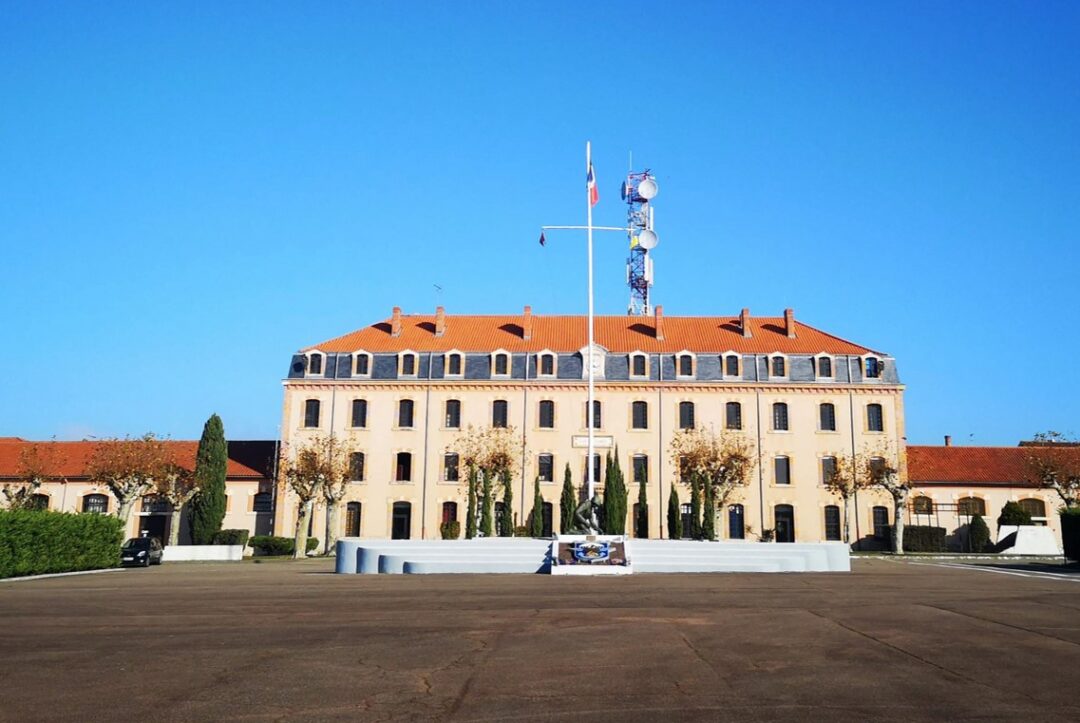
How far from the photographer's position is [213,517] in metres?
48.8

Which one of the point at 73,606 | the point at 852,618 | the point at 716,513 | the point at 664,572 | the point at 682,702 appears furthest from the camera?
the point at 716,513

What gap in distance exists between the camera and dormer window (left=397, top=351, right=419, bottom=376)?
5334cm

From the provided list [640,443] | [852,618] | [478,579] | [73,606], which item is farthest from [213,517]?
[852,618]

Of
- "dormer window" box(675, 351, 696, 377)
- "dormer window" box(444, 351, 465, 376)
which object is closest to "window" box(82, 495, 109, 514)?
"dormer window" box(444, 351, 465, 376)

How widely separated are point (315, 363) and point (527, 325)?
43.2 ft

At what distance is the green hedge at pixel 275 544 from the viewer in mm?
48219

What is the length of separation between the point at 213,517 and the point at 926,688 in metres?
45.8

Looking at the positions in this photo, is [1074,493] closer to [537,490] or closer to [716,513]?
[716,513]

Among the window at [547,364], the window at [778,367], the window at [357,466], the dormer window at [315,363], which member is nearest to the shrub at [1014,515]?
the window at [778,367]

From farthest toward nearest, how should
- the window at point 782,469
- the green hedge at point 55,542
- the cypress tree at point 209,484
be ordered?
the window at point 782,469, the cypress tree at point 209,484, the green hedge at point 55,542

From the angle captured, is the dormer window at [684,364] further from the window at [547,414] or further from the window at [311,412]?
the window at [311,412]

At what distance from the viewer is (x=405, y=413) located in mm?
53156

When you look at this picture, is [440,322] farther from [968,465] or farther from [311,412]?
[968,465]

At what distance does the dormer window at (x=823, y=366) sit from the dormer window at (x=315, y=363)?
95.9 feet
